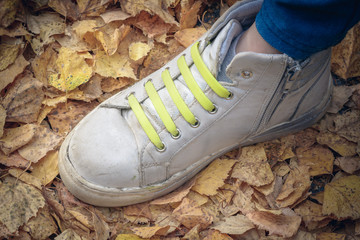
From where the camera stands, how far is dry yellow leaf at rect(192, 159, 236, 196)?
1146 millimetres

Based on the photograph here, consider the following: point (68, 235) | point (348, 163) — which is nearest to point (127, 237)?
point (68, 235)

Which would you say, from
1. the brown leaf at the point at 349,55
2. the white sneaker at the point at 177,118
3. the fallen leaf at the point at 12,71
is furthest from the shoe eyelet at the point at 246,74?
the fallen leaf at the point at 12,71

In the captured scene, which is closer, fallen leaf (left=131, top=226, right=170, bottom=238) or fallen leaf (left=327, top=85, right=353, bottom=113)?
fallen leaf (left=131, top=226, right=170, bottom=238)

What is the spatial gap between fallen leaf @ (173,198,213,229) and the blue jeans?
1.95 feet

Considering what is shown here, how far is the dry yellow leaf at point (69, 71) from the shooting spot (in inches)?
51.1

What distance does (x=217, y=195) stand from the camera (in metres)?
1.17

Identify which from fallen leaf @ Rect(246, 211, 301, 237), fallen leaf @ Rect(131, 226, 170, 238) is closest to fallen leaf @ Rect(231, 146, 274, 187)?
fallen leaf @ Rect(246, 211, 301, 237)

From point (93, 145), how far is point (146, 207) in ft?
0.97

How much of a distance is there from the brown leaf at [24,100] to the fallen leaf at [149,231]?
1.92 ft

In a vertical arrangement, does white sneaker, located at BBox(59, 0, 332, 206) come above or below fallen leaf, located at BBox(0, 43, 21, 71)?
below

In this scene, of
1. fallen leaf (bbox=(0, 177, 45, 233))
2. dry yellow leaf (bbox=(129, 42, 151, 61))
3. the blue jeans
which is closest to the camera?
the blue jeans

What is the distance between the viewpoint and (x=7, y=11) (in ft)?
4.31

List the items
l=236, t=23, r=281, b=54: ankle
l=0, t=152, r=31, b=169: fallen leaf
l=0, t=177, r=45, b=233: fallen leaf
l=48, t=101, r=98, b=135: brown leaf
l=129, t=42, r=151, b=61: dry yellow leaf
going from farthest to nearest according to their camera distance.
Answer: l=129, t=42, r=151, b=61: dry yellow leaf < l=48, t=101, r=98, b=135: brown leaf < l=0, t=152, r=31, b=169: fallen leaf < l=0, t=177, r=45, b=233: fallen leaf < l=236, t=23, r=281, b=54: ankle

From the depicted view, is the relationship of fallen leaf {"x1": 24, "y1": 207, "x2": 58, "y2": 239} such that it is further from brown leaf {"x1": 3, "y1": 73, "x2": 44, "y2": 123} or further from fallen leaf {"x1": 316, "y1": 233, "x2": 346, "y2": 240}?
fallen leaf {"x1": 316, "y1": 233, "x2": 346, "y2": 240}
